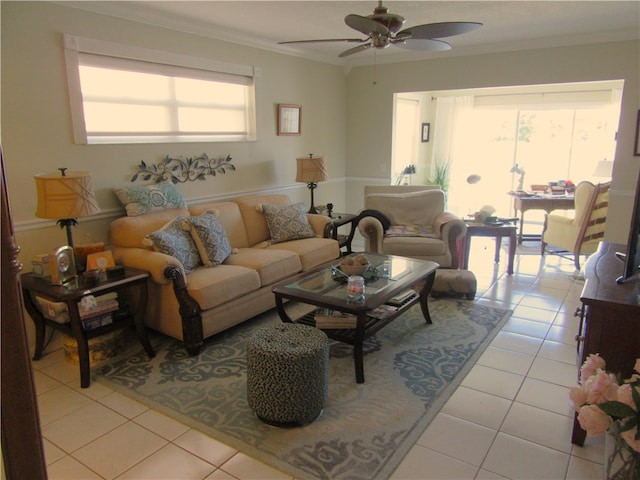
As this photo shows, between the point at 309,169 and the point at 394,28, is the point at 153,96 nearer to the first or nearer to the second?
the point at 309,169

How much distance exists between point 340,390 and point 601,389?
153 centimetres

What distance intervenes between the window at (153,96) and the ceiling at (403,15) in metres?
0.30

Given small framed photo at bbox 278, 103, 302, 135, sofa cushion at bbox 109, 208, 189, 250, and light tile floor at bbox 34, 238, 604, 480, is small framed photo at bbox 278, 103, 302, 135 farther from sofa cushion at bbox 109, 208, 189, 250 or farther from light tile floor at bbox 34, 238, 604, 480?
light tile floor at bbox 34, 238, 604, 480

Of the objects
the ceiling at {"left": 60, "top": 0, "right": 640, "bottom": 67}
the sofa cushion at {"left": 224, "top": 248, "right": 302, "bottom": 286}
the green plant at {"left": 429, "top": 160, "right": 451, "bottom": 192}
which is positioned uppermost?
the ceiling at {"left": 60, "top": 0, "right": 640, "bottom": 67}

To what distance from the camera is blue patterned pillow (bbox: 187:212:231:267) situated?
3527 millimetres

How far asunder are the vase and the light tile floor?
1.29 ft

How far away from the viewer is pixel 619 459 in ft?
5.41

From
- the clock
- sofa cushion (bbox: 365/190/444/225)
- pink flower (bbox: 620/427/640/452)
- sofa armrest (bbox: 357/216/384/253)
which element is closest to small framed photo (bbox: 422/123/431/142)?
sofa cushion (bbox: 365/190/444/225)

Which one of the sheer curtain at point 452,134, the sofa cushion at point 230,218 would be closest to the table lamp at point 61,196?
the sofa cushion at point 230,218

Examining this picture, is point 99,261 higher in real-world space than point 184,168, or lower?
lower

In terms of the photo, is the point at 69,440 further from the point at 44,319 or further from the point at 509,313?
the point at 509,313

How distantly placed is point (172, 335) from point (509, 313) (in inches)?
108

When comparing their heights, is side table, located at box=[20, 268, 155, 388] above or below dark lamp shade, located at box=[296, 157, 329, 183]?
below

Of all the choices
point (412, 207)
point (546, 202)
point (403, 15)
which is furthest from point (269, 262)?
point (546, 202)
